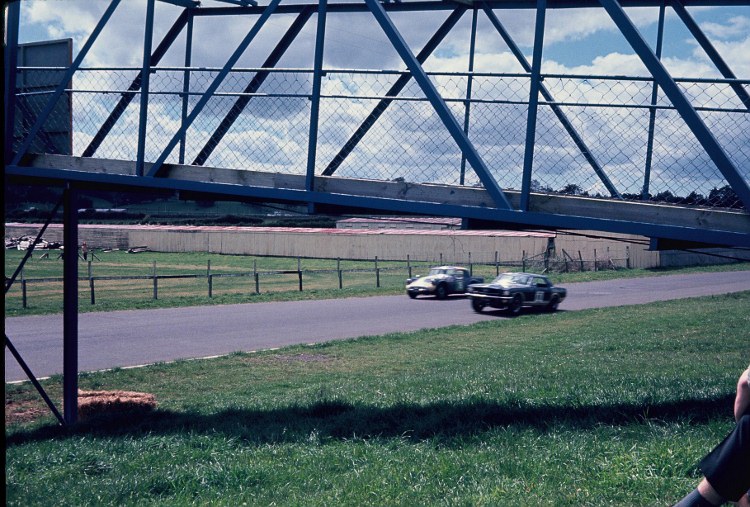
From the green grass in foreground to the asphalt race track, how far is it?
2.38 metres

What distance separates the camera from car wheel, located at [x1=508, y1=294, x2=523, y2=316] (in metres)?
26.4

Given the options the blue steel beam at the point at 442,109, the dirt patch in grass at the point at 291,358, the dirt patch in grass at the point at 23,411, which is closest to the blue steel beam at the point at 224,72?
the blue steel beam at the point at 442,109

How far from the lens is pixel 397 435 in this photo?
7223mm

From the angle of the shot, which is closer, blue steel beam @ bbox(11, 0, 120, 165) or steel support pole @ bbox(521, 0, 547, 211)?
steel support pole @ bbox(521, 0, 547, 211)

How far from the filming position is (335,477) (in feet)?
18.8

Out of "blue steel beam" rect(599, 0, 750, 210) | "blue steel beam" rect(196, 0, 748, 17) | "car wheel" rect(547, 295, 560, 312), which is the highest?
"blue steel beam" rect(196, 0, 748, 17)

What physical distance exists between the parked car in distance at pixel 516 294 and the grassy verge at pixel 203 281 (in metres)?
6.54

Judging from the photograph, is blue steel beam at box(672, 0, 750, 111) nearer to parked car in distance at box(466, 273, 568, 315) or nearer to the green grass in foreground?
the green grass in foreground

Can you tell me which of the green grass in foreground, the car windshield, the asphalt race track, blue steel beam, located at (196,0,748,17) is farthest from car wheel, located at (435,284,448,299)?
blue steel beam, located at (196,0,748,17)

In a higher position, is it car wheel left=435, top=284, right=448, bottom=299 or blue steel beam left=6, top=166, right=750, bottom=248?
blue steel beam left=6, top=166, right=750, bottom=248

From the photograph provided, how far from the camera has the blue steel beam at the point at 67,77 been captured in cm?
954

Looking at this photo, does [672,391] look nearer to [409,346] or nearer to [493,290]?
[409,346]

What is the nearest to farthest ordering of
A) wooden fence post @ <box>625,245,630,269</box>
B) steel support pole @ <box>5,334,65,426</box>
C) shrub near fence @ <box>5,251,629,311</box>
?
1. steel support pole @ <box>5,334,65,426</box>
2. shrub near fence @ <box>5,251,629,311</box>
3. wooden fence post @ <box>625,245,630,269</box>

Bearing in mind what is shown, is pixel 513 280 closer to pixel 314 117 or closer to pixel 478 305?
pixel 478 305
